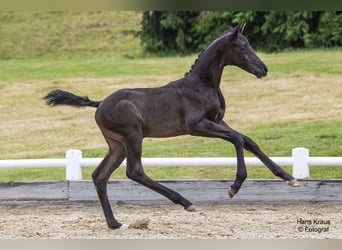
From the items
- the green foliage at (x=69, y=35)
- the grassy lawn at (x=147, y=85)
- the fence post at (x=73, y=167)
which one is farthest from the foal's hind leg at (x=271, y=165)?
the green foliage at (x=69, y=35)

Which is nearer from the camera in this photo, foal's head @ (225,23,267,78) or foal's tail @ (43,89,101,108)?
foal's head @ (225,23,267,78)

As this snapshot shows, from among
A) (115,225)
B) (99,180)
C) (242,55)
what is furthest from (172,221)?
(242,55)

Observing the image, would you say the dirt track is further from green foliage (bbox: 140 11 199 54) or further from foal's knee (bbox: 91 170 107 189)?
green foliage (bbox: 140 11 199 54)

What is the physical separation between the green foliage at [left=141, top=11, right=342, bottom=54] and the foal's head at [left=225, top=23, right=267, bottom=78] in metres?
8.85

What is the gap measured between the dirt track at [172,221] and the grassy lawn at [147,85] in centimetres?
190

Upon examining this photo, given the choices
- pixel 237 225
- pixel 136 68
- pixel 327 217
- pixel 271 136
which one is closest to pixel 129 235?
pixel 237 225

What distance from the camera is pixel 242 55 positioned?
508cm

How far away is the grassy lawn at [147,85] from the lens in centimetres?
976

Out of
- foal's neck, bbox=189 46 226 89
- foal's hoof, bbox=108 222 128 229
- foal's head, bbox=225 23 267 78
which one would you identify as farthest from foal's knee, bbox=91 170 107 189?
foal's head, bbox=225 23 267 78

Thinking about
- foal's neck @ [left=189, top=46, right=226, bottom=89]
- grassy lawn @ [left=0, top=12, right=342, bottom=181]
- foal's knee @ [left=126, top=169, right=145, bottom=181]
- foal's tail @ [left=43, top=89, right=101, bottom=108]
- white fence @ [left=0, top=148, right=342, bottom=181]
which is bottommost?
grassy lawn @ [left=0, top=12, right=342, bottom=181]

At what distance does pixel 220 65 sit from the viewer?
5281mm

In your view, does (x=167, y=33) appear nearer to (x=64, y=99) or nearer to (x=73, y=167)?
(x=73, y=167)

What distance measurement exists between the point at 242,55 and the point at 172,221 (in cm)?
172

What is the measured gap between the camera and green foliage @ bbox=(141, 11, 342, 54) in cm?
1455
